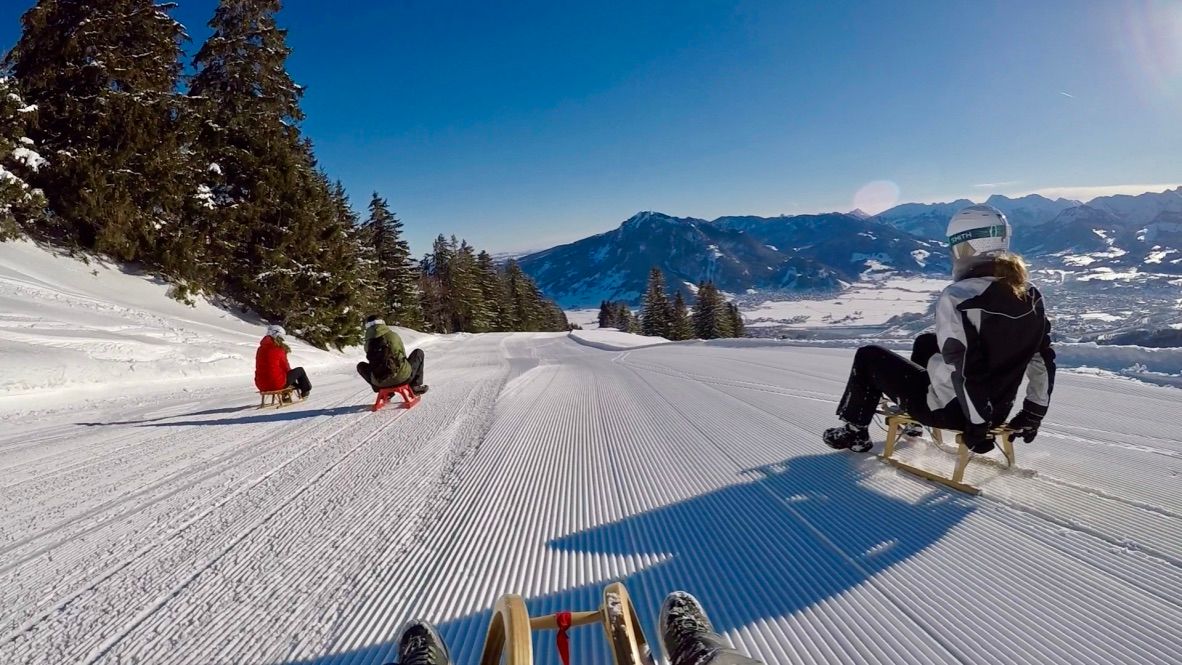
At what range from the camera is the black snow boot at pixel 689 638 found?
4.23 ft

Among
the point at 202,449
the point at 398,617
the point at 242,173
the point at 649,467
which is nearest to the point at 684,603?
the point at 398,617

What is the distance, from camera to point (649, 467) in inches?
145

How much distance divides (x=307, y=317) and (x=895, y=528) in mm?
20037

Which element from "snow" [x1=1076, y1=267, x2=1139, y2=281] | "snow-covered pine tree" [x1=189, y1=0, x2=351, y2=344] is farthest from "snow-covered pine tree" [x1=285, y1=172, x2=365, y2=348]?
"snow" [x1=1076, y1=267, x2=1139, y2=281]

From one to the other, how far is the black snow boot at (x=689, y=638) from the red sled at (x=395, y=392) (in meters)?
5.74

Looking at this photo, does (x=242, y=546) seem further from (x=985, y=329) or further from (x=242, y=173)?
(x=242, y=173)

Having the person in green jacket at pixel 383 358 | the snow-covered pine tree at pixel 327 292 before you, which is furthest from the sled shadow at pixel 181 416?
the snow-covered pine tree at pixel 327 292

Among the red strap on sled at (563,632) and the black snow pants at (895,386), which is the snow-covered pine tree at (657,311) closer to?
the black snow pants at (895,386)

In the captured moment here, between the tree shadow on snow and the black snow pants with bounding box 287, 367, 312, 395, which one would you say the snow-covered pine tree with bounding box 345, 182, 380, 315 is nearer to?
the black snow pants with bounding box 287, 367, 312, 395

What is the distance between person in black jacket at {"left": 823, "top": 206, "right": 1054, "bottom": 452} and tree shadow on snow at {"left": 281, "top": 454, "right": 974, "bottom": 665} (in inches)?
20.5

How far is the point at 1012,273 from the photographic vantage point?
256cm

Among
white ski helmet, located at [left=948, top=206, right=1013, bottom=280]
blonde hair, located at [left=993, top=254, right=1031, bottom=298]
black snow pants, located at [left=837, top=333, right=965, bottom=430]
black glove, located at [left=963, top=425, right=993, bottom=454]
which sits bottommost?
black glove, located at [left=963, top=425, right=993, bottom=454]

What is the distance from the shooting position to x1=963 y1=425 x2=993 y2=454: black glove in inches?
104

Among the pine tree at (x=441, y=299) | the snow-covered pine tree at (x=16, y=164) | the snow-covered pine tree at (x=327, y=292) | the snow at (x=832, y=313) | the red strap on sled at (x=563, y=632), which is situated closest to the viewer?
the red strap on sled at (x=563, y=632)
